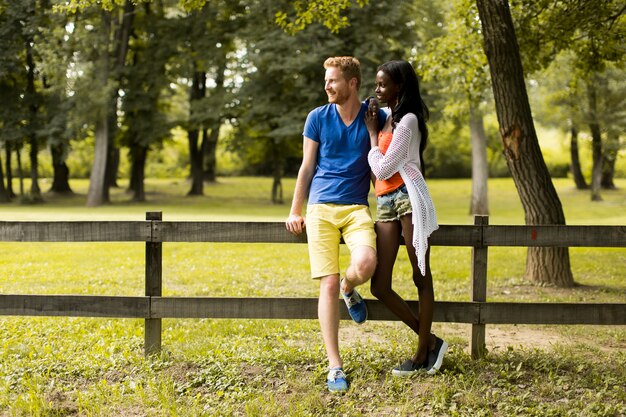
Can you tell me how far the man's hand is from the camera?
17.4 feet

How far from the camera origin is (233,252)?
15.5 m

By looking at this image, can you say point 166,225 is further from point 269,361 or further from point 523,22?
point 523,22

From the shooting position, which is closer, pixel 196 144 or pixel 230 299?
pixel 230 299

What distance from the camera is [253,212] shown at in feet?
93.1

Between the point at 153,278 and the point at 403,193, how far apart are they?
6.93 ft

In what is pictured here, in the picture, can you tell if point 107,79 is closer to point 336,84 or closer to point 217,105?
point 217,105

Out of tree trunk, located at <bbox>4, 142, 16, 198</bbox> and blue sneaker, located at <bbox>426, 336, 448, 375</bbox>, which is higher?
tree trunk, located at <bbox>4, 142, 16, 198</bbox>

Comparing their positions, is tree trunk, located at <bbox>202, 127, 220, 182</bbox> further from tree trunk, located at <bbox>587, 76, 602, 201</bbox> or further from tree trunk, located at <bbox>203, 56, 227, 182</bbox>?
tree trunk, located at <bbox>587, 76, 602, 201</bbox>

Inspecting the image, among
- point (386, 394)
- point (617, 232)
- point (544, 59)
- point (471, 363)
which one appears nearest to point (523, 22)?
point (544, 59)

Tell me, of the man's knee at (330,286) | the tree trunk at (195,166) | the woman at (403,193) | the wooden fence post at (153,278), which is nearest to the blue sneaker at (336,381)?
the woman at (403,193)

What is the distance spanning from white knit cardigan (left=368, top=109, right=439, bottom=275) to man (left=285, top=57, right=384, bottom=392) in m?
0.25

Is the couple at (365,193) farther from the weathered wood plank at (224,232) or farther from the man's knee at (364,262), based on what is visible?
the weathered wood plank at (224,232)

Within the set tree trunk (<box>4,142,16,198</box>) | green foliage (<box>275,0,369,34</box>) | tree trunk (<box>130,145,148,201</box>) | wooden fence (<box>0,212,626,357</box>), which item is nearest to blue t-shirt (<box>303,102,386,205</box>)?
wooden fence (<box>0,212,626,357</box>)

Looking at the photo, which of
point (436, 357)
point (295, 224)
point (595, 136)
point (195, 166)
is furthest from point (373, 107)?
point (195, 166)
